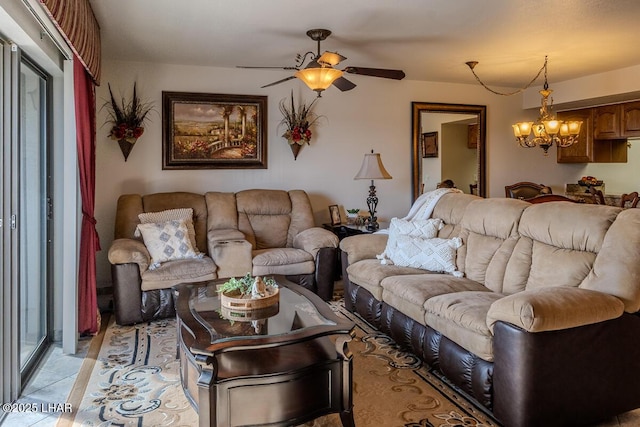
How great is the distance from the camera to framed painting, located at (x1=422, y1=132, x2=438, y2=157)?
6.34 m

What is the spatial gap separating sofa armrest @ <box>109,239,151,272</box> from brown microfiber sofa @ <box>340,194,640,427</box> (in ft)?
6.65

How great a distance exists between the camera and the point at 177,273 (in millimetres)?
4211

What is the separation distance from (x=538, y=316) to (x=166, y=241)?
3.25 m

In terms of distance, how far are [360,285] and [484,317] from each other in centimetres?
158

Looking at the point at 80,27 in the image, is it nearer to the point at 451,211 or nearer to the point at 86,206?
the point at 86,206

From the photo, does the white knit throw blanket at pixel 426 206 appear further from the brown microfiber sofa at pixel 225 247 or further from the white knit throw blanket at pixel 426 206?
the brown microfiber sofa at pixel 225 247

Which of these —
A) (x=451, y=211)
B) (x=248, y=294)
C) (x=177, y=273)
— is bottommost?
(x=177, y=273)

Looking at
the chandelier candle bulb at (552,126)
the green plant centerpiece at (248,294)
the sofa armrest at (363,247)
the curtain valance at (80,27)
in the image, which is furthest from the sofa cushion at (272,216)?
the chandelier candle bulb at (552,126)

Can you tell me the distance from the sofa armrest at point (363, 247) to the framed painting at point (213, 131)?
1772 mm

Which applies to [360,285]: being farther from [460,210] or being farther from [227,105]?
[227,105]

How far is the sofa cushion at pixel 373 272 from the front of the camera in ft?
12.2

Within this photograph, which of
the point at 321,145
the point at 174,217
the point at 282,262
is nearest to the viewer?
the point at 282,262

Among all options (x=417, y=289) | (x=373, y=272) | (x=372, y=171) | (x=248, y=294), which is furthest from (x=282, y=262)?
(x=248, y=294)

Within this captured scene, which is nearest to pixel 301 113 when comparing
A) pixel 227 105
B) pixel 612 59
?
pixel 227 105
